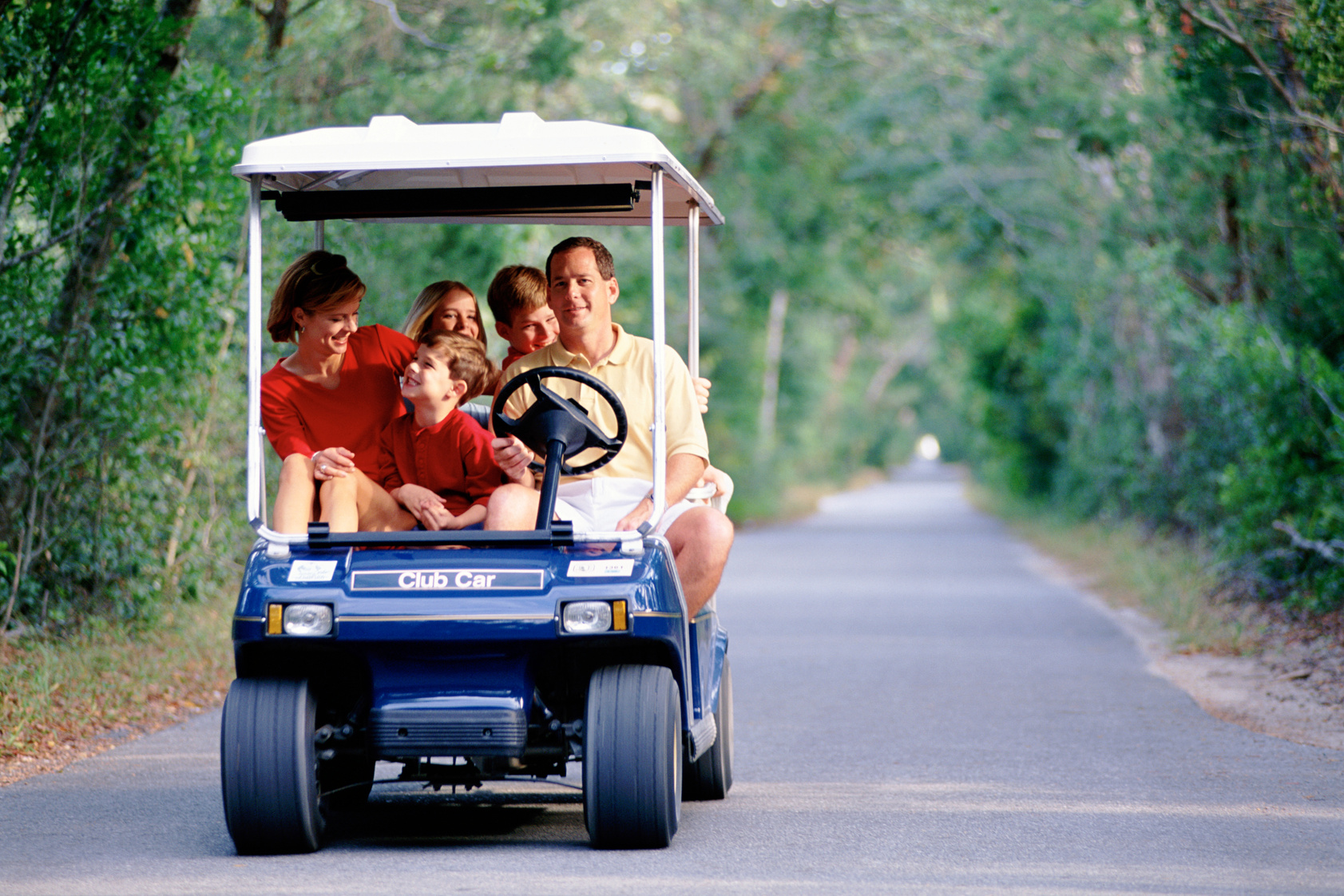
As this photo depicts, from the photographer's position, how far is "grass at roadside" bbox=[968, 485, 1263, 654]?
41.4 ft

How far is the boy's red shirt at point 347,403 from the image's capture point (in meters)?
6.26

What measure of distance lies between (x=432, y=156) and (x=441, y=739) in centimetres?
186

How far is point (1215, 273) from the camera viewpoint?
16344 mm

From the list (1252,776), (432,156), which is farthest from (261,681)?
(1252,776)

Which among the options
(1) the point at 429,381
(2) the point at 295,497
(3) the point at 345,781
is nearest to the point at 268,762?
(2) the point at 295,497

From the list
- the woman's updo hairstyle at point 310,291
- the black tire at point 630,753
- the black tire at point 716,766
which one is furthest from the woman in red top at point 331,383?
the black tire at point 716,766

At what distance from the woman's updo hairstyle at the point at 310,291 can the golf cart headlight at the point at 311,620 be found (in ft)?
4.18

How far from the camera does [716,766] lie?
6.79 metres

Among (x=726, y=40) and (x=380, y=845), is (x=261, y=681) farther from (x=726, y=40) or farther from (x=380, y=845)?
(x=726, y=40)

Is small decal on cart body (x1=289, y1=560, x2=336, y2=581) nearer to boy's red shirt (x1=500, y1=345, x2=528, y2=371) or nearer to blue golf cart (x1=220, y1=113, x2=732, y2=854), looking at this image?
blue golf cart (x1=220, y1=113, x2=732, y2=854)

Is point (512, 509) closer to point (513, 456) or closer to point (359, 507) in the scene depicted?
point (513, 456)

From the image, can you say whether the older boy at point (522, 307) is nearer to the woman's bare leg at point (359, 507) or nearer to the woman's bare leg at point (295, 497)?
the woman's bare leg at point (359, 507)

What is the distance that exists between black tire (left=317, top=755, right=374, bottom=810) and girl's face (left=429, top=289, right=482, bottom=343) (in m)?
1.80

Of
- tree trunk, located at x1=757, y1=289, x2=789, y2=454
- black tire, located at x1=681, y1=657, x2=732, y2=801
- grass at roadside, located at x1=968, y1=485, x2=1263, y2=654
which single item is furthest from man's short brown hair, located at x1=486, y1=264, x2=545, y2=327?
tree trunk, located at x1=757, y1=289, x2=789, y2=454
